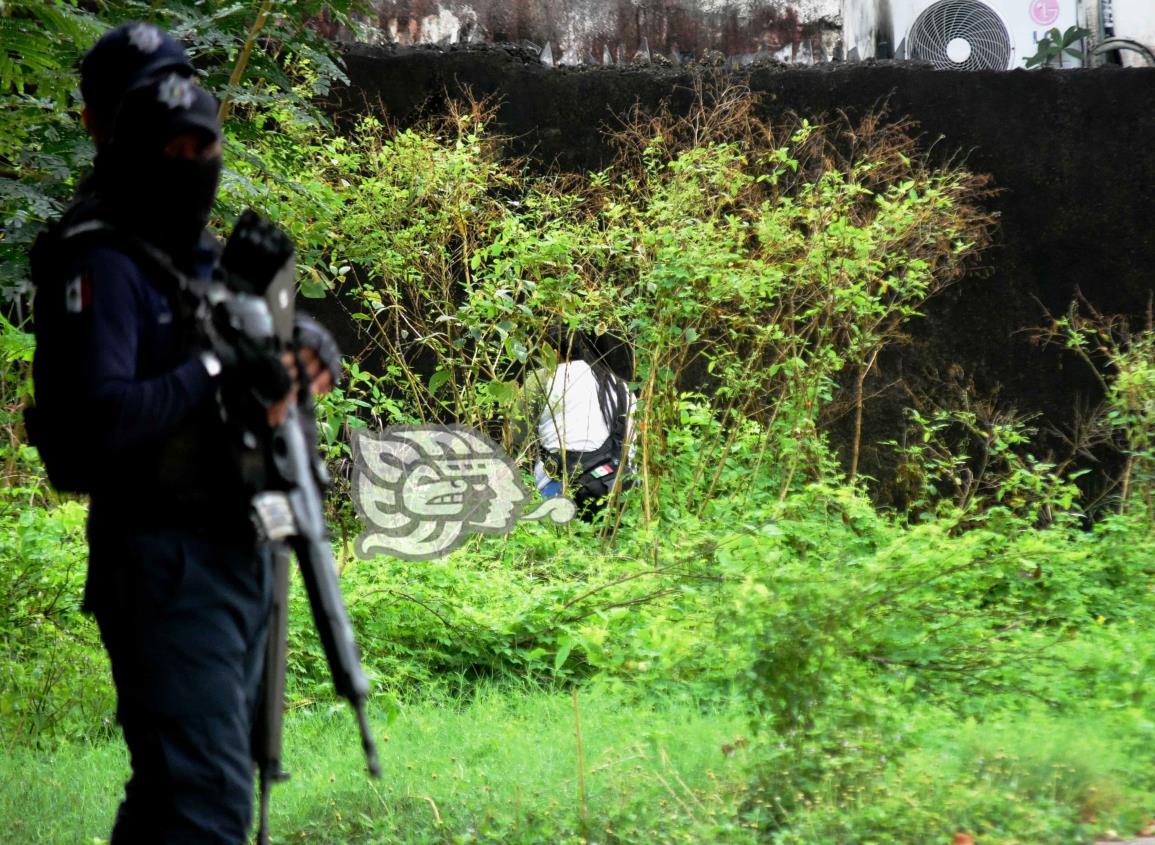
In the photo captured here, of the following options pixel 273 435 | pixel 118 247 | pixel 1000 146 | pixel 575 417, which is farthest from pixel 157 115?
pixel 1000 146

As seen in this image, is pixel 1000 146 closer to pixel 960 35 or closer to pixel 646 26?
pixel 960 35

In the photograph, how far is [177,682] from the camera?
2266 millimetres

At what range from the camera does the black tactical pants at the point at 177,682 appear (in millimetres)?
2244

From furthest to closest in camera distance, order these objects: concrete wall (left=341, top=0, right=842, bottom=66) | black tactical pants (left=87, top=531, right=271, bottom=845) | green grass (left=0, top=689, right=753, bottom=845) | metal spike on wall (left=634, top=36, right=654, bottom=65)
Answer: concrete wall (left=341, top=0, right=842, bottom=66) → metal spike on wall (left=634, top=36, right=654, bottom=65) → green grass (left=0, top=689, right=753, bottom=845) → black tactical pants (left=87, top=531, right=271, bottom=845)

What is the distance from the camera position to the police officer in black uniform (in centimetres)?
224

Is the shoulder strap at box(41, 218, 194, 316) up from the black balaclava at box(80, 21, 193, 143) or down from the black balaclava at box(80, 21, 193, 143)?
down

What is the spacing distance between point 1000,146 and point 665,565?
576cm

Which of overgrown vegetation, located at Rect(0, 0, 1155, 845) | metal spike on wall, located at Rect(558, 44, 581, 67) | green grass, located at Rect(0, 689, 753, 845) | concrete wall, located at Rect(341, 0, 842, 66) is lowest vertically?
green grass, located at Rect(0, 689, 753, 845)

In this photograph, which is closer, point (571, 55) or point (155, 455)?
point (155, 455)

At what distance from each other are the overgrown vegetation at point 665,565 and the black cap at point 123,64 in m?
1.56

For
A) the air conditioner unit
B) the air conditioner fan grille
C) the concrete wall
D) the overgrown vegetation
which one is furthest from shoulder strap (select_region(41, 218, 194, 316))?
the air conditioner fan grille

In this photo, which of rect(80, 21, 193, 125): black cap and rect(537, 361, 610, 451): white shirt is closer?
rect(80, 21, 193, 125): black cap

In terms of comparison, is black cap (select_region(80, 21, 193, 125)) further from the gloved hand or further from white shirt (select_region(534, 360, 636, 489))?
white shirt (select_region(534, 360, 636, 489))

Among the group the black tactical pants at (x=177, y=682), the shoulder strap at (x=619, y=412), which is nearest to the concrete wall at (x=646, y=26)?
the shoulder strap at (x=619, y=412)
